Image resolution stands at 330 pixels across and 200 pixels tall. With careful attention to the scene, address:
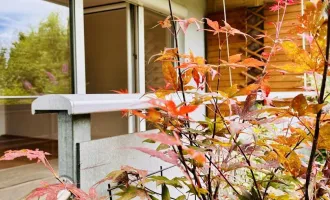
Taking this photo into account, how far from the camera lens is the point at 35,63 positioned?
5.14 meters

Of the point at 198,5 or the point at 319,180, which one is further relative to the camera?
the point at 198,5

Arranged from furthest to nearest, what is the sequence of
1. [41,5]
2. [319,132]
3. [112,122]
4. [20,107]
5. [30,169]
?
[112,122] < [20,107] < [41,5] < [30,169] < [319,132]

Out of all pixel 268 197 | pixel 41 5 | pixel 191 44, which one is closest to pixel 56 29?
pixel 41 5

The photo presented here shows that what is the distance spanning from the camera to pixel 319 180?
855 millimetres

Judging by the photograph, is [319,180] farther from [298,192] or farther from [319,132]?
[319,132]

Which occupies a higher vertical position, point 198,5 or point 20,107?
point 198,5

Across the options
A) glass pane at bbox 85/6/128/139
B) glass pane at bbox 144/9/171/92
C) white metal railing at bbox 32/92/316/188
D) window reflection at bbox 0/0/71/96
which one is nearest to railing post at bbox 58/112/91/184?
white metal railing at bbox 32/92/316/188

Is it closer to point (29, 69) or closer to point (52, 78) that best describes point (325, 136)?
point (52, 78)

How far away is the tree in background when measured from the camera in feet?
14.6

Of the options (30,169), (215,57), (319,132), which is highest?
(215,57)

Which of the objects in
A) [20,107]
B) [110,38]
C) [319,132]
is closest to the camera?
[319,132]

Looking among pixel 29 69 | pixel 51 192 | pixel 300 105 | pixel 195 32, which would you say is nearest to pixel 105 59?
pixel 29 69

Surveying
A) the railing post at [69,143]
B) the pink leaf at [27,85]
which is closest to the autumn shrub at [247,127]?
the railing post at [69,143]

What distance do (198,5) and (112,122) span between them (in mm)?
2496
